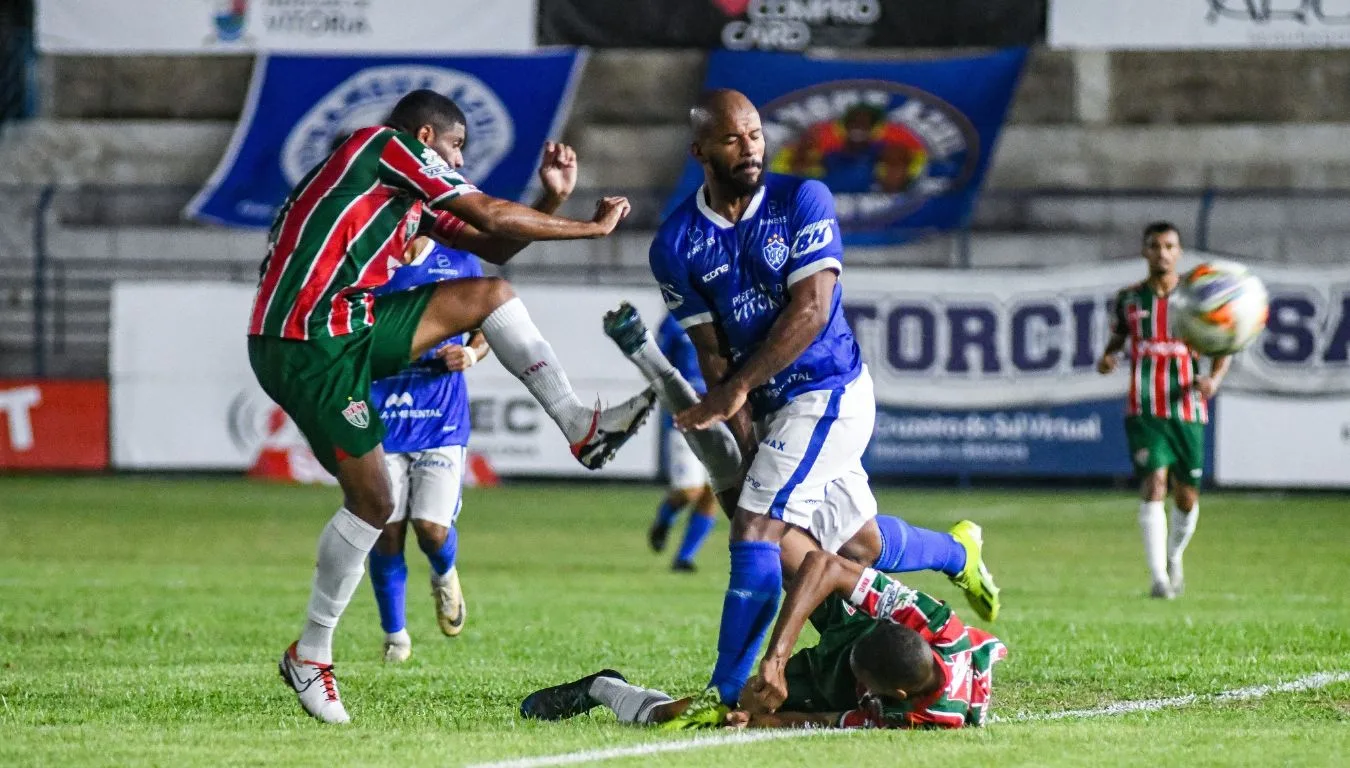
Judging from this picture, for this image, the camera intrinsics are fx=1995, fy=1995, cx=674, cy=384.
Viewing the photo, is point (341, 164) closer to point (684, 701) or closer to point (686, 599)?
point (684, 701)

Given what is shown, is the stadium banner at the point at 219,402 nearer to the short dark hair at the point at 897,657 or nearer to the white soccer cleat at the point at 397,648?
the white soccer cleat at the point at 397,648

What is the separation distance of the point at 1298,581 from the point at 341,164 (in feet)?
27.5

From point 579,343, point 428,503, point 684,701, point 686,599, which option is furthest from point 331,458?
point 579,343

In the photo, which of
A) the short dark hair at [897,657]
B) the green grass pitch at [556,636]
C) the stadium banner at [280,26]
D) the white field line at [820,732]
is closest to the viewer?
the white field line at [820,732]

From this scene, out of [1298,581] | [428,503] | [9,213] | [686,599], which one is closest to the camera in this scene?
[428,503]

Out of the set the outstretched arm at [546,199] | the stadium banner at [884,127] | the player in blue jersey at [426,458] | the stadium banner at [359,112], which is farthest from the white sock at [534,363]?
the stadium banner at [359,112]

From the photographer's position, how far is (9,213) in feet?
84.0

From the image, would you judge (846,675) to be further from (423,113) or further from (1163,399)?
(1163,399)

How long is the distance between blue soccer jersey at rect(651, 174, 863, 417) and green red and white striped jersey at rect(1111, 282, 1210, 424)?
18.9ft

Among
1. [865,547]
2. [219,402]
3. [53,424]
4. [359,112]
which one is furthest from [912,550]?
[359,112]

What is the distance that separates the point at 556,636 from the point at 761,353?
3636 mm

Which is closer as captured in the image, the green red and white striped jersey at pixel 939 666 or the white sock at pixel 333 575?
the green red and white striped jersey at pixel 939 666

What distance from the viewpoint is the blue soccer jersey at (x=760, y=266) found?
6777 millimetres

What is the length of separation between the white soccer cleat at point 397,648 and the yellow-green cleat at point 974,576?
2.58m
